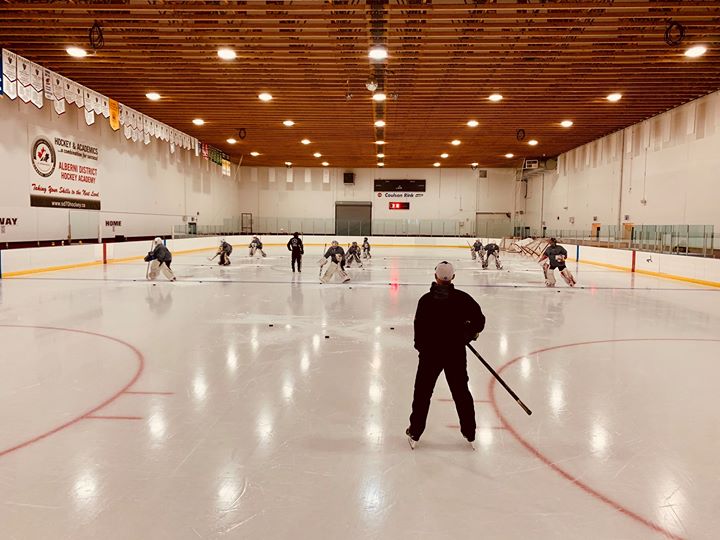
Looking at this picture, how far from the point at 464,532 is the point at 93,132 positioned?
19776mm

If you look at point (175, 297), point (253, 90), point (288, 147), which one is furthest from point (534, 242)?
point (175, 297)

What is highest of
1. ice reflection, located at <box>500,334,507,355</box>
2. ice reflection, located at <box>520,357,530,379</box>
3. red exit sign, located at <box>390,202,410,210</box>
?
red exit sign, located at <box>390,202,410,210</box>

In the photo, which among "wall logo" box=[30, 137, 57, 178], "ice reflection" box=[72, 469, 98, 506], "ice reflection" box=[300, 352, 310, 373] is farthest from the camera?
"wall logo" box=[30, 137, 57, 178]

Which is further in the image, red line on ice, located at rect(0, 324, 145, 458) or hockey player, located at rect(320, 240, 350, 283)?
hockey player, located at rect(320, 240, 350, 283)

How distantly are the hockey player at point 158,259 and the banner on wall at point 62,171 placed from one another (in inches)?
191

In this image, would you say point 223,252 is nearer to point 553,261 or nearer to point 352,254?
point 352,254

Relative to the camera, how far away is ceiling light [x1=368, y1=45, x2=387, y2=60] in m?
11.5

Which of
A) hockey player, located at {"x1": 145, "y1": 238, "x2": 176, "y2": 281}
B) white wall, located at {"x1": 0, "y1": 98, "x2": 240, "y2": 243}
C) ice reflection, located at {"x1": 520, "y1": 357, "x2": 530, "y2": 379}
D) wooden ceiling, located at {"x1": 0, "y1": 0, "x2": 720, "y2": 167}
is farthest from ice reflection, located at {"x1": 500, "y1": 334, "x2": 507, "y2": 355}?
white wall, located at {"x1": 0, "y1": 98, "x2": 240, "y2": 243}

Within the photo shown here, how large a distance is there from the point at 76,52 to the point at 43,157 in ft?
14.9

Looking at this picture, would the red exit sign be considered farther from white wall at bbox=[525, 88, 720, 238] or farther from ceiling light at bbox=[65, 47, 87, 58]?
ceiling light at bbox=[65, 47, 87, 58]

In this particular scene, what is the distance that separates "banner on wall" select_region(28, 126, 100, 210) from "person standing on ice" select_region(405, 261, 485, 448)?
15450mm

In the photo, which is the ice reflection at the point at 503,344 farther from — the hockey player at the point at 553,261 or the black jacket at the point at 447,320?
the hockey player at the point at 553,261

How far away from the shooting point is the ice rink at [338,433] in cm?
260

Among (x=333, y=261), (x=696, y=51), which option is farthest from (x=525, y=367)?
(x=696, y=51)
